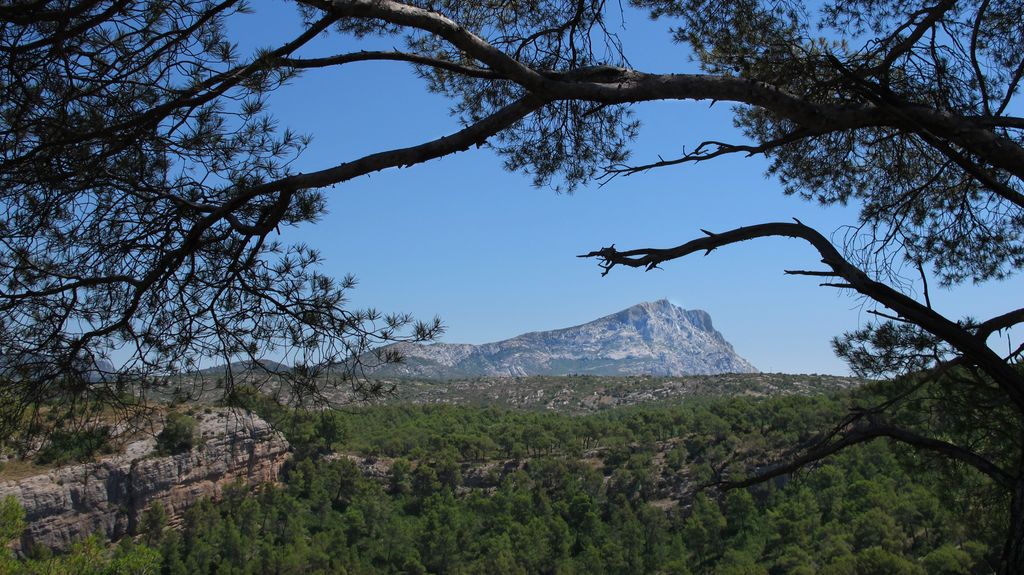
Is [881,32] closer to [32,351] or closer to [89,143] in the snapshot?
[89,143]

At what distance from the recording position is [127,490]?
40.5m

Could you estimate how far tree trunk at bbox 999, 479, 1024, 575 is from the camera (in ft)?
7.18

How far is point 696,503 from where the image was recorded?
140 ft

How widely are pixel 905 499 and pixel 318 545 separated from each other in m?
30.6

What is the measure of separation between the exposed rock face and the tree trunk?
106ft

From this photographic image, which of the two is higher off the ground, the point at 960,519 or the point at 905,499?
the point at 960,519

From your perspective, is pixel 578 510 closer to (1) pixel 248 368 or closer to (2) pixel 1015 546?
(1) pixel 248 368

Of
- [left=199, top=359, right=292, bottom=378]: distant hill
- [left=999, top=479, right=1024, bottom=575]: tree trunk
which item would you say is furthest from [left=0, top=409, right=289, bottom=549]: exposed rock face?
[left=999, top=479, right=1024, bottom=575]: tree trunk

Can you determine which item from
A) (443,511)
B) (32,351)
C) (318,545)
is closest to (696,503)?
(443,511)

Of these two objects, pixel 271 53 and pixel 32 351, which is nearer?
pixel 271 53

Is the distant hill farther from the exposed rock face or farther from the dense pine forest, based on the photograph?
the exposed rock face

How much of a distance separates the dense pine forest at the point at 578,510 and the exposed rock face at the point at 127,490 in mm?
1320

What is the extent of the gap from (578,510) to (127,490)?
26.7 meters

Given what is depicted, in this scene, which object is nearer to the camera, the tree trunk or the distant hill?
the tree trunk
